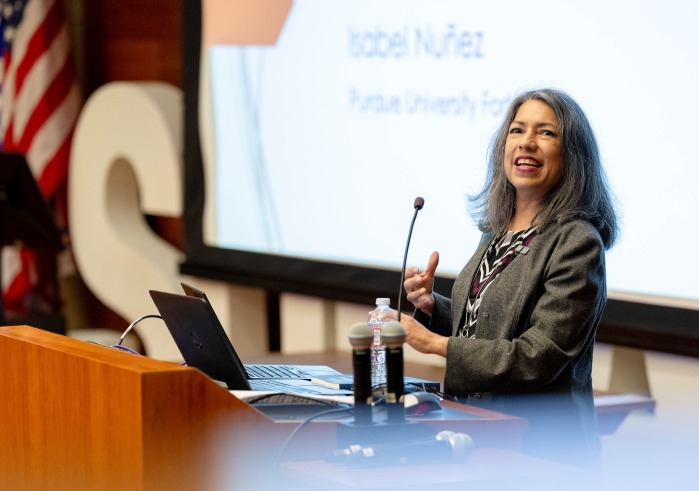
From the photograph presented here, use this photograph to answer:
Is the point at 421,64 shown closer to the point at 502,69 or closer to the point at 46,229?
the point at 502,69

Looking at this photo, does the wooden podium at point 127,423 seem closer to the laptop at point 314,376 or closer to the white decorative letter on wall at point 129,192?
the laptop at point 314,376

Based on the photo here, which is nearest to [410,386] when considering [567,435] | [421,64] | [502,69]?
[567,435]

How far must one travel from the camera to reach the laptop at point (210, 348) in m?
1.97

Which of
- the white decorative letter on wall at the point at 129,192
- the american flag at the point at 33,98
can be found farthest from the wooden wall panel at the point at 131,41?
the white decorative letter on wall at the point at 129,192

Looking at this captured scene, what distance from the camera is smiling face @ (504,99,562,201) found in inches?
93.1

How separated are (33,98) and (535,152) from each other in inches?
183

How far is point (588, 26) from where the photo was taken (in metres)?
3.55

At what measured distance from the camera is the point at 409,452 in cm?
180

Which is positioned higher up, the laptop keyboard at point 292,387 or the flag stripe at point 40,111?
the flag stripe at point 40,111

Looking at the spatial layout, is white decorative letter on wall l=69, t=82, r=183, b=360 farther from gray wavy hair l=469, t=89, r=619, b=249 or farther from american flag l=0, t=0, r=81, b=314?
gray wavy hair l=469, t=89, r=619, b=249

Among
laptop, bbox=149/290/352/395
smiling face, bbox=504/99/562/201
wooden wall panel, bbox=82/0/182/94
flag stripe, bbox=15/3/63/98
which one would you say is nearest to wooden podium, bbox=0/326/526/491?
laptop, bbox=149/290/352/395

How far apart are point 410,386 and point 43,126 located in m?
4.68

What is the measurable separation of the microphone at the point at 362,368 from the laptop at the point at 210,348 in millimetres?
247

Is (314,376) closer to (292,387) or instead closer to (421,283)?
(292,387)
